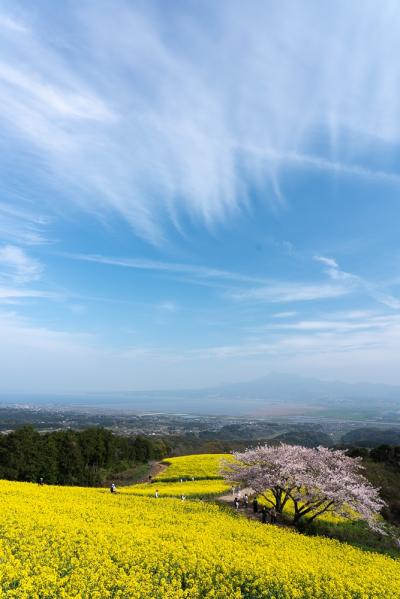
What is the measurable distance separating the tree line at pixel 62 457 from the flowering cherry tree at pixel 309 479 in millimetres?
31565

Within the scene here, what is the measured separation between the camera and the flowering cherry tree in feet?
81.6

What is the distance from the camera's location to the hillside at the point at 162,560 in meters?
12.1

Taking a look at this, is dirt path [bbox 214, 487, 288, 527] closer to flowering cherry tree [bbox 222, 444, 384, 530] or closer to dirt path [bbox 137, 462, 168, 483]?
flowering cherry tree [bbox 222, 444, 384, 530]

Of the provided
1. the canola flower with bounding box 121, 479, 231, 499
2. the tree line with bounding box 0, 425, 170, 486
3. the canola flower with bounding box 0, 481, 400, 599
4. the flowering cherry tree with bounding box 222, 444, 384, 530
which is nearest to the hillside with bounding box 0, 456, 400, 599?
the canola flower with bounding box 0, 481, 400, 599

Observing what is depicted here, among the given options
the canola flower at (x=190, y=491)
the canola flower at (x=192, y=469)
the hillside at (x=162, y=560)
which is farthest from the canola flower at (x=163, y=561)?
the canola flower at (x=192, y=469)

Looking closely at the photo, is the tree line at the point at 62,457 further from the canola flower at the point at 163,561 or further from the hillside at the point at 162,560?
the canola flower at the point at 163,561

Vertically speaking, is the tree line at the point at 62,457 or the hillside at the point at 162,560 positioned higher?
the hillside at the point at 162,560

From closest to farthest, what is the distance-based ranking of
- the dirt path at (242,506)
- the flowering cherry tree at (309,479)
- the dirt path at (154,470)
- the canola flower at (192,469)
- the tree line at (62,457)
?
the flowering cherry tree at (309,479), the dirt path at (242,506), the canola flower at (192,469), the dirt path at (154,470), the tree line at (62,457)

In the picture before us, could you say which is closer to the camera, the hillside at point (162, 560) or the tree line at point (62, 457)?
the hillside at point (162, 560)

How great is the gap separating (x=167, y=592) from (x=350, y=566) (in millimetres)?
9976

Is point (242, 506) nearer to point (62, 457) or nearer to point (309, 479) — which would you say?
point (309, 479)

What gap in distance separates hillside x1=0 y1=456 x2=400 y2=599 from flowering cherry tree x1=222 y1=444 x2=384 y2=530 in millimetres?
3224

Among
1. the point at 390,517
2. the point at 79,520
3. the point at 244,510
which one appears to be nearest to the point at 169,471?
the point at 244,510

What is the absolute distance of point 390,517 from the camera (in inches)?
1431
